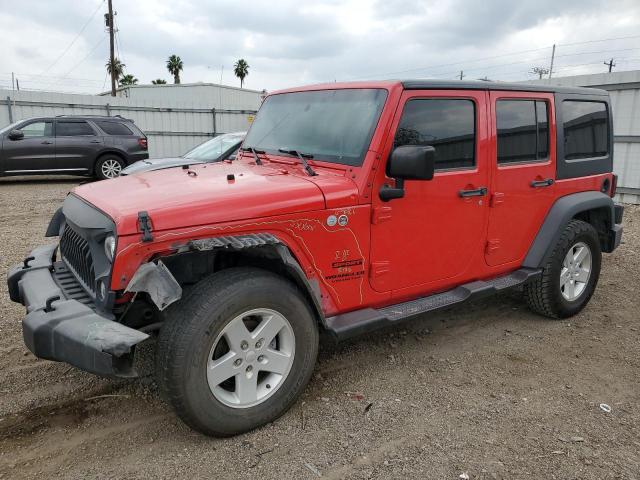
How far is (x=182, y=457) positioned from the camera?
2.61 meters

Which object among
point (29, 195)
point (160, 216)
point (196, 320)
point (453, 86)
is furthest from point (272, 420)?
point (29, 195)

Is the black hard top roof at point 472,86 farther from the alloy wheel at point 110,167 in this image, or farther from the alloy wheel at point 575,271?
the alloy wheel at point 110,167

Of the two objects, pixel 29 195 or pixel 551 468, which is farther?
pixel 29 195

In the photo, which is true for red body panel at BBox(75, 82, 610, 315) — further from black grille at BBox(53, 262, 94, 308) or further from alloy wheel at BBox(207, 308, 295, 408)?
black grille at BBox(53, 262, 94, 308)

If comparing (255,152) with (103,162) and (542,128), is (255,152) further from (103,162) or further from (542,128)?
(103,162)

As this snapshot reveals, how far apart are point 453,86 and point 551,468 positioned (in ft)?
8.01

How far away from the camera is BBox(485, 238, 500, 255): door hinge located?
382cm

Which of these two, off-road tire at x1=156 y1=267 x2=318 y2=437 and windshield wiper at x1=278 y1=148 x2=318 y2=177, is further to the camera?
windshield wiper at x1=278 y1=148 x2=318 y2=177

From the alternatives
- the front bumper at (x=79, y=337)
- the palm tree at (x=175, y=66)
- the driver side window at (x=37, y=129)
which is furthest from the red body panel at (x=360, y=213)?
the palm tree at (x=175, y=66)

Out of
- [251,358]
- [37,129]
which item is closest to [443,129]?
[251,358]

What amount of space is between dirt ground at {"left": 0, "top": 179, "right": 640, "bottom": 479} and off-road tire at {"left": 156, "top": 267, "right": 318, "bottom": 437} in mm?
166

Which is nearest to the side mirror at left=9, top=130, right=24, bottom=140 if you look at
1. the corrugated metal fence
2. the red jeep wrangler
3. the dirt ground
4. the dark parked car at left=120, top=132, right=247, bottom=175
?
the corrugated metal fence

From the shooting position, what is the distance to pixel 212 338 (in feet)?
8.30

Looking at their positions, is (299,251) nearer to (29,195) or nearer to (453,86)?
(453,86)
